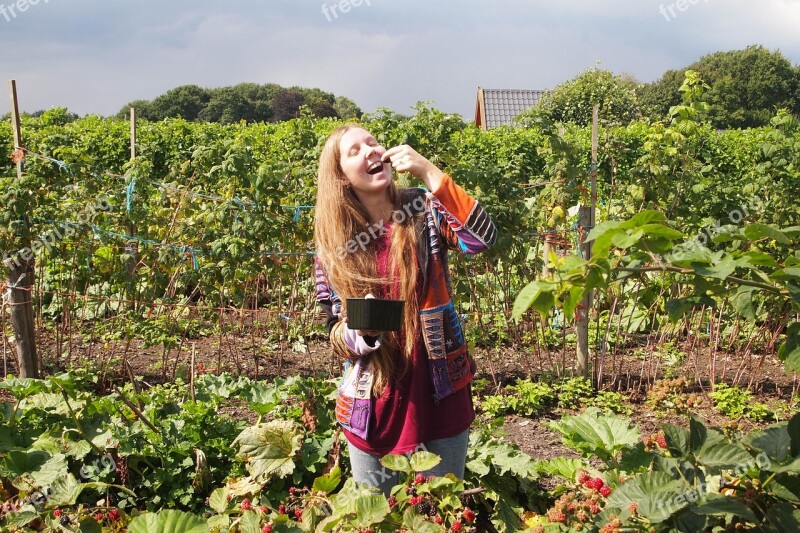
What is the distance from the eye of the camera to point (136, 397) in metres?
3.47

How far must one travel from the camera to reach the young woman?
2113 millimetres

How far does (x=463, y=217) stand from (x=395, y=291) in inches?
11.4

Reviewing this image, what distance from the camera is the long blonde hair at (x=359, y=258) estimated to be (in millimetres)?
2117

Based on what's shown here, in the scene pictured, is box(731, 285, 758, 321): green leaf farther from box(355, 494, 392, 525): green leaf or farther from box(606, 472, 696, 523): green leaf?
box(355, 494, 392, 525): green leaf

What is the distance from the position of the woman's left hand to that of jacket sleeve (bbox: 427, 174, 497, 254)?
0.02 meters

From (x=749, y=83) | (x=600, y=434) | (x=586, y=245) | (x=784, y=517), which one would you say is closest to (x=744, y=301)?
(x=784, y=517)

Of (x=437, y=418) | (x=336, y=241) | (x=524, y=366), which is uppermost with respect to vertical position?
(x=336, y=241)

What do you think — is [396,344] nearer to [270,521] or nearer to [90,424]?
[270,521]

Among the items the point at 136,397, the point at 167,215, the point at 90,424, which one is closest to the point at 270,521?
the point at 90,424

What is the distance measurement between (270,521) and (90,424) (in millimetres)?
1357

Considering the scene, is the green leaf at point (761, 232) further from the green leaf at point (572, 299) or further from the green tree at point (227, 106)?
the green tree at point (227, 106)

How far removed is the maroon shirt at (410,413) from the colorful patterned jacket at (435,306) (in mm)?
28

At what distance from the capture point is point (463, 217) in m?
2.09

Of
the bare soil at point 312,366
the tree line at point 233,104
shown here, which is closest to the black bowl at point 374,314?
the bare soil at point 312,366
